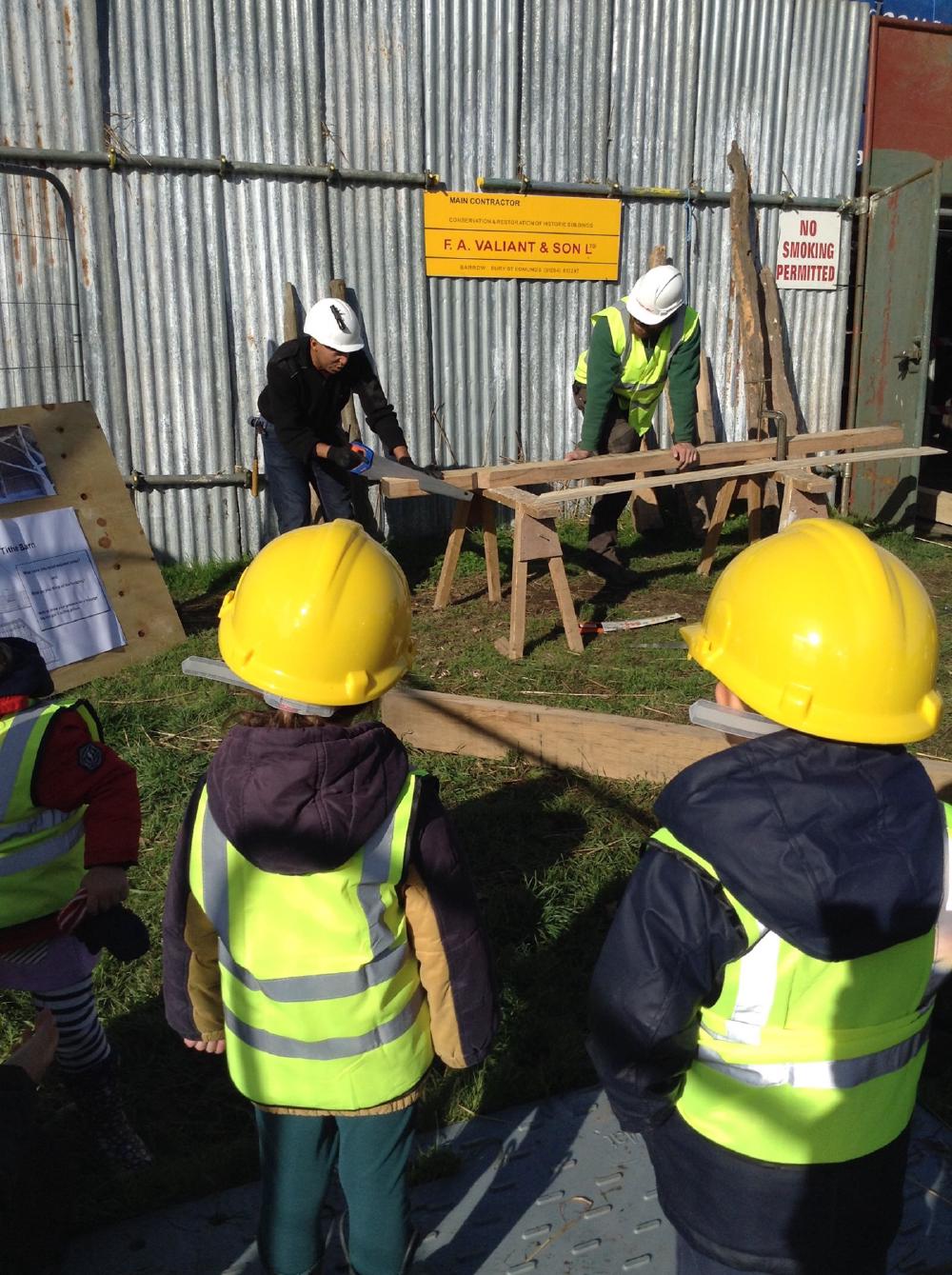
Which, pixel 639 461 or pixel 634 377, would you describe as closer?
pixel 639 461

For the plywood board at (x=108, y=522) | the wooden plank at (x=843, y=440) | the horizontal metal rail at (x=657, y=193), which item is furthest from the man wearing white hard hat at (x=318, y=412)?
the wooden plank at (x=843, y=440)

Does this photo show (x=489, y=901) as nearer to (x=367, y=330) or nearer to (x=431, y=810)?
(x=431, y=810)

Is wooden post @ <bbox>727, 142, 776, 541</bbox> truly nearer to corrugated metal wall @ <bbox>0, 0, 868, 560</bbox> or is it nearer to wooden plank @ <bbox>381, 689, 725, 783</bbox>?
corrugated metal wall @ <bbox>0, 0, 868, 560</bbox>

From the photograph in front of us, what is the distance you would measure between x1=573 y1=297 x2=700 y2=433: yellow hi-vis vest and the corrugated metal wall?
1639 millimetres

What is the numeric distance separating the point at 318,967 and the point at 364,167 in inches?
300

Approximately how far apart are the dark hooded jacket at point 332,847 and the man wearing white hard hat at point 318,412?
4.94m

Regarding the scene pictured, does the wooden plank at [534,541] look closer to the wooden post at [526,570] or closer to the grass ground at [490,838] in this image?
the wooden post at [526,570]

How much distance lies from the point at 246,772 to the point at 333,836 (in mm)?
189

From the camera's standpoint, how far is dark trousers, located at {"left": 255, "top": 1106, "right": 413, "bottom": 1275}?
6.65 feet

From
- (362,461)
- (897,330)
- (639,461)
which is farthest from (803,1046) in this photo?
(897,330)

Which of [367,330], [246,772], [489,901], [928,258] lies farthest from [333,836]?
[928,258]

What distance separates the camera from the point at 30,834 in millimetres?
2520

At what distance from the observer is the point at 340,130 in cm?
811

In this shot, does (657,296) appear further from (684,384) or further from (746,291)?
(746,291)
